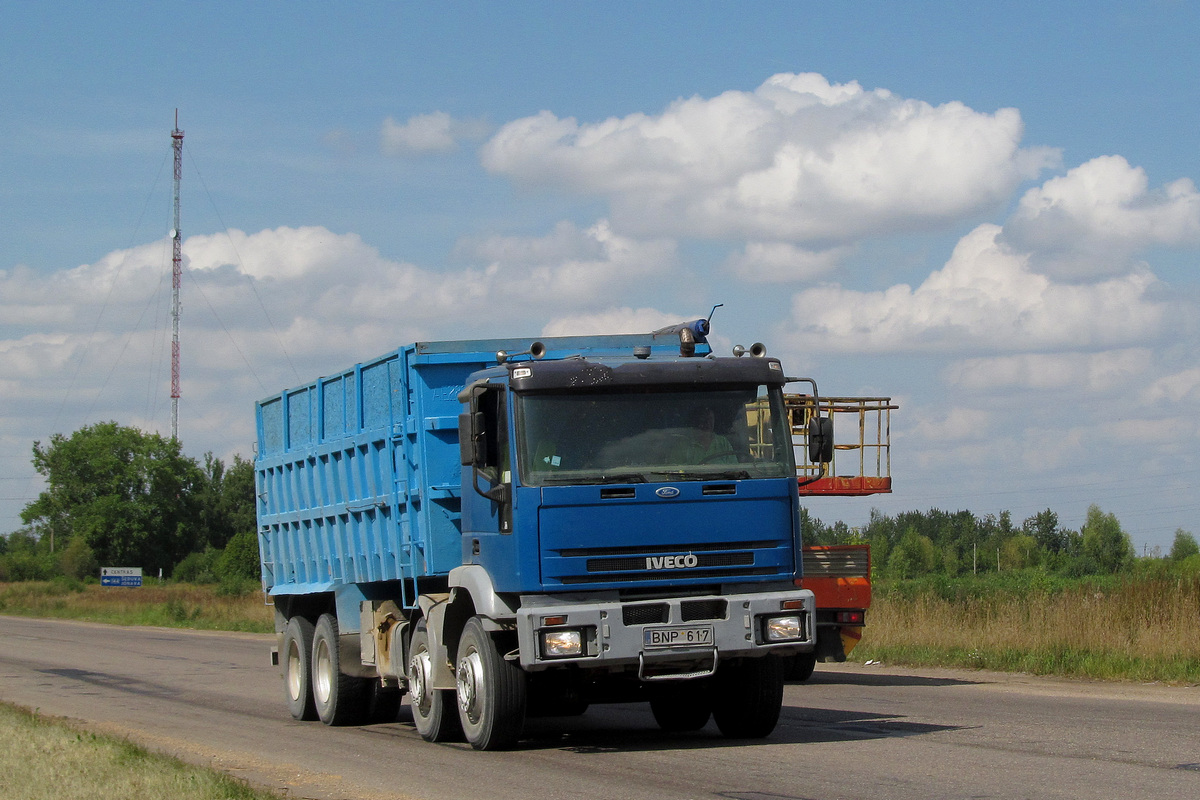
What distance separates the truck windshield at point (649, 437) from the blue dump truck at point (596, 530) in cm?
1

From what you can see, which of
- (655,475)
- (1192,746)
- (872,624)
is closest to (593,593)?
(655,475)

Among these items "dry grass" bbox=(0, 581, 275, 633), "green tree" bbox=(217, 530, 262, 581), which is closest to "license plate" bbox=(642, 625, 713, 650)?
"dry grass" bbox=(0, 581, 275, 633)

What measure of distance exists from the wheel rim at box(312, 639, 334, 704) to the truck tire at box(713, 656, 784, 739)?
462cm

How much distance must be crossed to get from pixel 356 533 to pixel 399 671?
1.52 m

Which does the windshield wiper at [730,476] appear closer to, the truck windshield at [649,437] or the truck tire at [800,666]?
the truck windshield at [649,437]

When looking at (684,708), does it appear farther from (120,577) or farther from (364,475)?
(120,577)

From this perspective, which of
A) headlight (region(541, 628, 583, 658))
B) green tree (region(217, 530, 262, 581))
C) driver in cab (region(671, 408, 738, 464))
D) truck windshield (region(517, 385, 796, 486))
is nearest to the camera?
headlight (region(541, 628, 583, 658))

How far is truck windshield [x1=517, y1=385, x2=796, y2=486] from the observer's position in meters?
9.90

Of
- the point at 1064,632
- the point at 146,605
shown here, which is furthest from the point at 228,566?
the point at 1064,632

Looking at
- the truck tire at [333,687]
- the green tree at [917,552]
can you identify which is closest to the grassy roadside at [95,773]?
the truck tire at [333,687]

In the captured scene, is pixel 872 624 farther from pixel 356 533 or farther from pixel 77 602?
pixel 77 602

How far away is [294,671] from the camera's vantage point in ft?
50.3

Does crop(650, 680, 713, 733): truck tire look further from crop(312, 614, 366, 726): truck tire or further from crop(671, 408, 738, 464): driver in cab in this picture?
crop(312, 614, 366, 726): truck tire

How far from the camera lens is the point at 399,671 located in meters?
12.6
